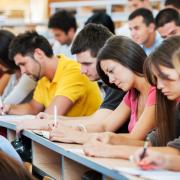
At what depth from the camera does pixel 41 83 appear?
4355 millimetres

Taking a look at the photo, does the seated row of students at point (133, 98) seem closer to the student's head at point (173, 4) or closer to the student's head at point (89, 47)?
the student's head at point (89, 47)

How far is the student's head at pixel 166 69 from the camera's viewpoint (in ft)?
7.81

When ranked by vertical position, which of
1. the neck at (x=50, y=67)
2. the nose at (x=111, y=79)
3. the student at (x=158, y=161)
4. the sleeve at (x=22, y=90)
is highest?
the nose at (x=111, y=79)

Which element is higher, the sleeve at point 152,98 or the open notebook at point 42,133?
the sleeve at point 152,98

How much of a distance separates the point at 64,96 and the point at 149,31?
2234 millimetres

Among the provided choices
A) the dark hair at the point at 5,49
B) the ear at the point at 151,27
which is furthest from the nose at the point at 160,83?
the ear at the point at 151,27

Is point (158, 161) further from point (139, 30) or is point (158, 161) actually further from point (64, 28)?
point (64, 28)

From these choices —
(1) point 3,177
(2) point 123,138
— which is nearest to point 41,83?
(2) point 123,138

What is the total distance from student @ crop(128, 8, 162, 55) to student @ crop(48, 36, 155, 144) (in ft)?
8.93

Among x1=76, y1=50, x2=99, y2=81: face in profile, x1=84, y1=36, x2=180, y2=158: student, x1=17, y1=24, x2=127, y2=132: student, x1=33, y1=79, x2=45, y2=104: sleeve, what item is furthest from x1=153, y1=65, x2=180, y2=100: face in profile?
x1=33, y1=79, x2=45, y2=104: sleeve

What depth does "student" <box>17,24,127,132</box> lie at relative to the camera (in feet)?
11.5

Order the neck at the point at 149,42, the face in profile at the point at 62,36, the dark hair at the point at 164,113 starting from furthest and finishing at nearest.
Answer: the face in profile at the point at 62,36 < the neck at the point at 149,42 < the dark hair at the point at 164,113

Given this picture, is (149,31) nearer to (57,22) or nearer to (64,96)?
(57,22)

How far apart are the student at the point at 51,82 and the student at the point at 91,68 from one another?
0.85 ft
